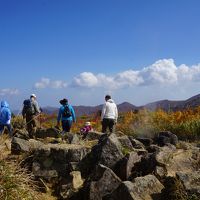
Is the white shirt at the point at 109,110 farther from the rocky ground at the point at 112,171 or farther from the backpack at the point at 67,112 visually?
the rocky ground at the point at 112,171

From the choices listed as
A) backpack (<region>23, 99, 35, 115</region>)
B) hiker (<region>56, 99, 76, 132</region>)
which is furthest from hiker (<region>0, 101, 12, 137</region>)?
hiker (<region>56, 99, 76, 132</region>)

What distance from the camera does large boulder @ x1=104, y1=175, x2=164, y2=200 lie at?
7.84 m

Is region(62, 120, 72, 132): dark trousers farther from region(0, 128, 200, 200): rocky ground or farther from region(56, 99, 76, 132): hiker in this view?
region(0, 128, 200, 200): rocky ground

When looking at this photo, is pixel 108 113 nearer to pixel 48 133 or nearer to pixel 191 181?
pixel 48 133

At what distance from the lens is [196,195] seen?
759 cm

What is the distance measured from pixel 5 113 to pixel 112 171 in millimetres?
7688

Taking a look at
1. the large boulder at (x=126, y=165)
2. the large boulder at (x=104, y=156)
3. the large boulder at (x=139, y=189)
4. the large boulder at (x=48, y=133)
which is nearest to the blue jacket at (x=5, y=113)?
the large boulder at (x=48, y=133)

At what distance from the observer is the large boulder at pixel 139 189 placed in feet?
25.7

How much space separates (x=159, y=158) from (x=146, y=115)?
11.5 meters

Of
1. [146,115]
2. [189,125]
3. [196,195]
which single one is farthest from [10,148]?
[146,115]

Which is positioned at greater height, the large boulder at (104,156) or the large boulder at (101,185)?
the large boulder at (104,156)

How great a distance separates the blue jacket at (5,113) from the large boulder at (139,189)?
7.95 meters

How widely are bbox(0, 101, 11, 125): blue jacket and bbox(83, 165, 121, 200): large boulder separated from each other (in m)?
7.31

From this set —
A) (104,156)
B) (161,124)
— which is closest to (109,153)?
(104,156)
